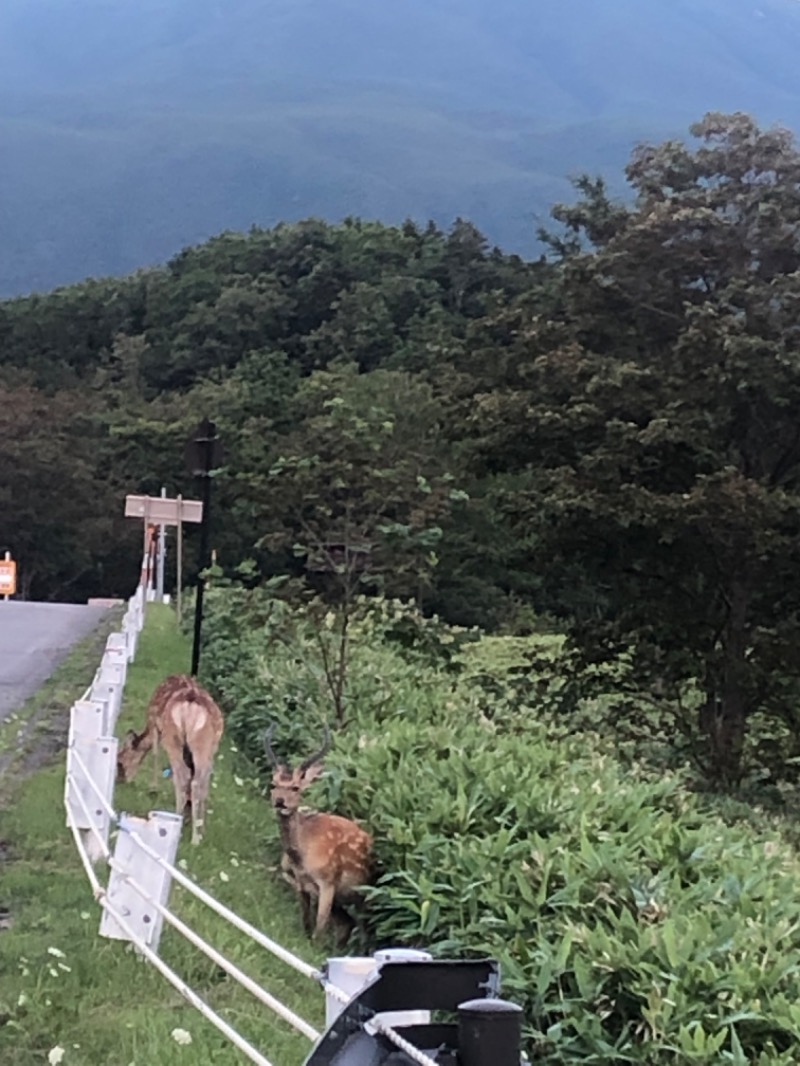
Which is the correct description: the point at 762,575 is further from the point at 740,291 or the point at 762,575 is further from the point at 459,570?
the point at 459,570

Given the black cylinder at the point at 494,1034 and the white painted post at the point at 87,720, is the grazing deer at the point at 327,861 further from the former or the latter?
the black cylinder at the point at 494,1034

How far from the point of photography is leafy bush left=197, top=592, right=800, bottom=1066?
14.5 ft

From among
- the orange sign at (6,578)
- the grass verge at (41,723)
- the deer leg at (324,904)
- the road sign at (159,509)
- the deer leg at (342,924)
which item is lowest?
the orange sign at (6,578)

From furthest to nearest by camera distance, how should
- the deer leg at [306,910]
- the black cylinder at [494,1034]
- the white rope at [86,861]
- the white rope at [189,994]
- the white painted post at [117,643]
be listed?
1. the white painted post at [117,643]
2. the deer leg at [306,910]
3. the white rope at [86,861]
4. the white rope at [189,994]
5. the black cylinder at [494,1034]

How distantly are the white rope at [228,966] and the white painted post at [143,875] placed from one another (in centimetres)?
3

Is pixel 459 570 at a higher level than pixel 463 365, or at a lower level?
lower

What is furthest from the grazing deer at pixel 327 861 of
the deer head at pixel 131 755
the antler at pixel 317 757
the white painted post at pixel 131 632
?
the white painted post at pixel 131 632

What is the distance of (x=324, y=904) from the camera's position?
21.6 feet

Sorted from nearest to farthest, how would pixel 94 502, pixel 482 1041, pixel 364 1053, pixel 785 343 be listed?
pixel 482 1041
pixel 364 1053
pixel 785 343
pixel 94 502

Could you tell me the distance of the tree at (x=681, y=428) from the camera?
13.1 m

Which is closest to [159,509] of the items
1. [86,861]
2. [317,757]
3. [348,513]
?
[348,513]

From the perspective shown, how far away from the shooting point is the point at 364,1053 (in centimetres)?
250

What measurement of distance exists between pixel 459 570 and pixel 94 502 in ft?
71.6

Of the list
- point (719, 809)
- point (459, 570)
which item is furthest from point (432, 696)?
point (459, 570)
